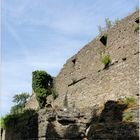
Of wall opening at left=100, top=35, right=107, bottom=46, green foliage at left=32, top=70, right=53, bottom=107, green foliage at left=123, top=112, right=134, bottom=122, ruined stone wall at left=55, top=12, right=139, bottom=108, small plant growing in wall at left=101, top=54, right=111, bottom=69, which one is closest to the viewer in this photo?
green foliage at left=123, top=112, right=134, bottom=122

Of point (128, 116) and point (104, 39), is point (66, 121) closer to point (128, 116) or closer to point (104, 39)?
point (128, 116)

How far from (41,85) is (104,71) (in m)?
6.88

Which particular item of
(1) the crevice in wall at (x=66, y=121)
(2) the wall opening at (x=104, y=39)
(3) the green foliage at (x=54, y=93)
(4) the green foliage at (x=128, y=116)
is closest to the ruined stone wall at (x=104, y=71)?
(2) the wall opening at (x=104, y=39)

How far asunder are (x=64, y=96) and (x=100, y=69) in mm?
3621

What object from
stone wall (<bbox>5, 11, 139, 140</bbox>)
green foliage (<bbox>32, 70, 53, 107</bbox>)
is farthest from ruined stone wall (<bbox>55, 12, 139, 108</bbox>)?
green foliage (<bbox>32, 70, 53, 107</bbox>)

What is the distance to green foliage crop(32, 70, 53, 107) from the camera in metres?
24.0

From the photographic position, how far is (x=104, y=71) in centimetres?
1861

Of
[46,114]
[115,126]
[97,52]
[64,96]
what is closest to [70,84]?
[64,96]

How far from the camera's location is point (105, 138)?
7.50 meters

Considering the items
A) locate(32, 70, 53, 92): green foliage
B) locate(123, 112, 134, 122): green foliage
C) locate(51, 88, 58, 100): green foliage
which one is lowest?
locate(123, 112, 134, 122): green foliage

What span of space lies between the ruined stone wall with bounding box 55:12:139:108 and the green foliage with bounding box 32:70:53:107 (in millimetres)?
1647

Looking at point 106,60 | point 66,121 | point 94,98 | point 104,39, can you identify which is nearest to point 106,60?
point 106,60

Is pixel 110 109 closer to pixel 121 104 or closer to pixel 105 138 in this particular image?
pixel 121 104

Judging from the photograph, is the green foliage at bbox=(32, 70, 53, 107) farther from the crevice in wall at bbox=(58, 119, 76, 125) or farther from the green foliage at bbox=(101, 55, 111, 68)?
the crevice in wall at bbox=(58, 119, 76, 125)
